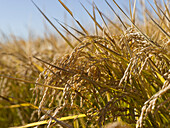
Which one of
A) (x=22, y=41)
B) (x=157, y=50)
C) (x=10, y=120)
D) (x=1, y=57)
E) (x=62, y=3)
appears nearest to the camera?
(x=157, y=50)

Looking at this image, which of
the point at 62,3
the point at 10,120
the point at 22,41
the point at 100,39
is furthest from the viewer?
the point at 22,41

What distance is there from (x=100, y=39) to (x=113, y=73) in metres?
0.20

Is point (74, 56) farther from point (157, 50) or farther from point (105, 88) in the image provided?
point (157, 50)

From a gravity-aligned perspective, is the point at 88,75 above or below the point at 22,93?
below

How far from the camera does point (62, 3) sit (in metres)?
0.96

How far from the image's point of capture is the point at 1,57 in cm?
417

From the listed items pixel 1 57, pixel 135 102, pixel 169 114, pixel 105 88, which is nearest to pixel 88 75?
pixel 105 88

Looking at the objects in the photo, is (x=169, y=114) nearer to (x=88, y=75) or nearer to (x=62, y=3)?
(x=88, y=75)

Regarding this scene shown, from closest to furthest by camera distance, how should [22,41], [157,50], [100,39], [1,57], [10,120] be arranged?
[157,50] < [100,39] < [10,120] < [1,57] < [22,41]

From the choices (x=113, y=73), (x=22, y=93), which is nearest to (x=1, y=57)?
(x=22, y=93)

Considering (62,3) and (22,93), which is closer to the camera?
(62,3)

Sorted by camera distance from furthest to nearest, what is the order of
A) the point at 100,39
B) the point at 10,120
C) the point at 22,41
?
the point at 22,41 → the point at 10,120 → the point at 100,39

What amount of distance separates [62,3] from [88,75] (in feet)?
1.10

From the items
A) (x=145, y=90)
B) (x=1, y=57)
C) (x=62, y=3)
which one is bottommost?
(x=145, y=90)
